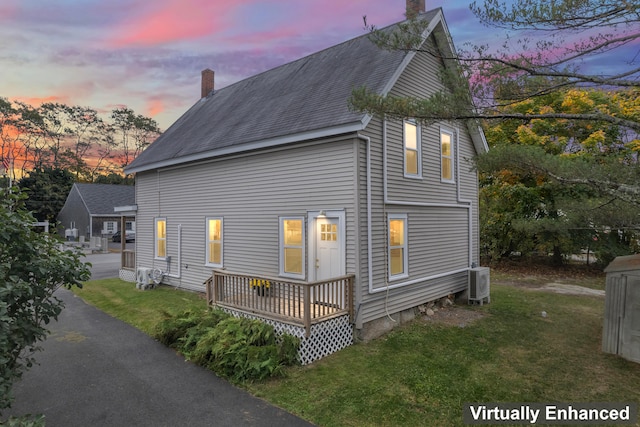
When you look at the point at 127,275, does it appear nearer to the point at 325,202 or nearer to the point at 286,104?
the point at 286,104

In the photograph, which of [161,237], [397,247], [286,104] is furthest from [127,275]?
[397,247]

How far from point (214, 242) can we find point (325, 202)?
4.66 meters

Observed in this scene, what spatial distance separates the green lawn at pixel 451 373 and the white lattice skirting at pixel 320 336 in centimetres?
18

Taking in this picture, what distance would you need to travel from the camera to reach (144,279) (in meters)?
12.4

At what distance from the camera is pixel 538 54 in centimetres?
587

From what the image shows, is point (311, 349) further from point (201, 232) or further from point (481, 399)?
point (201, 232)

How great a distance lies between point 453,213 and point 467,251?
155cm

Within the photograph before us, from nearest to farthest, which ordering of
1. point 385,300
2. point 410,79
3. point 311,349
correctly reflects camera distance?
point 311,349
point 385,300
point 410,79

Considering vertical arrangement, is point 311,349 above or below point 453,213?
below

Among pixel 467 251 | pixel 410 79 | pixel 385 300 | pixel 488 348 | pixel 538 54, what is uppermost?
pixel 410 79

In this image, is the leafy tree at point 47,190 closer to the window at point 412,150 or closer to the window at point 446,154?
the window at point 412,150

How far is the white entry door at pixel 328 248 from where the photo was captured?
7591mm

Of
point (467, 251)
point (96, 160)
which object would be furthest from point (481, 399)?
point (96, 160)

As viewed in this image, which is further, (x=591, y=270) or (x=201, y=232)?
(x=591, y=270)
